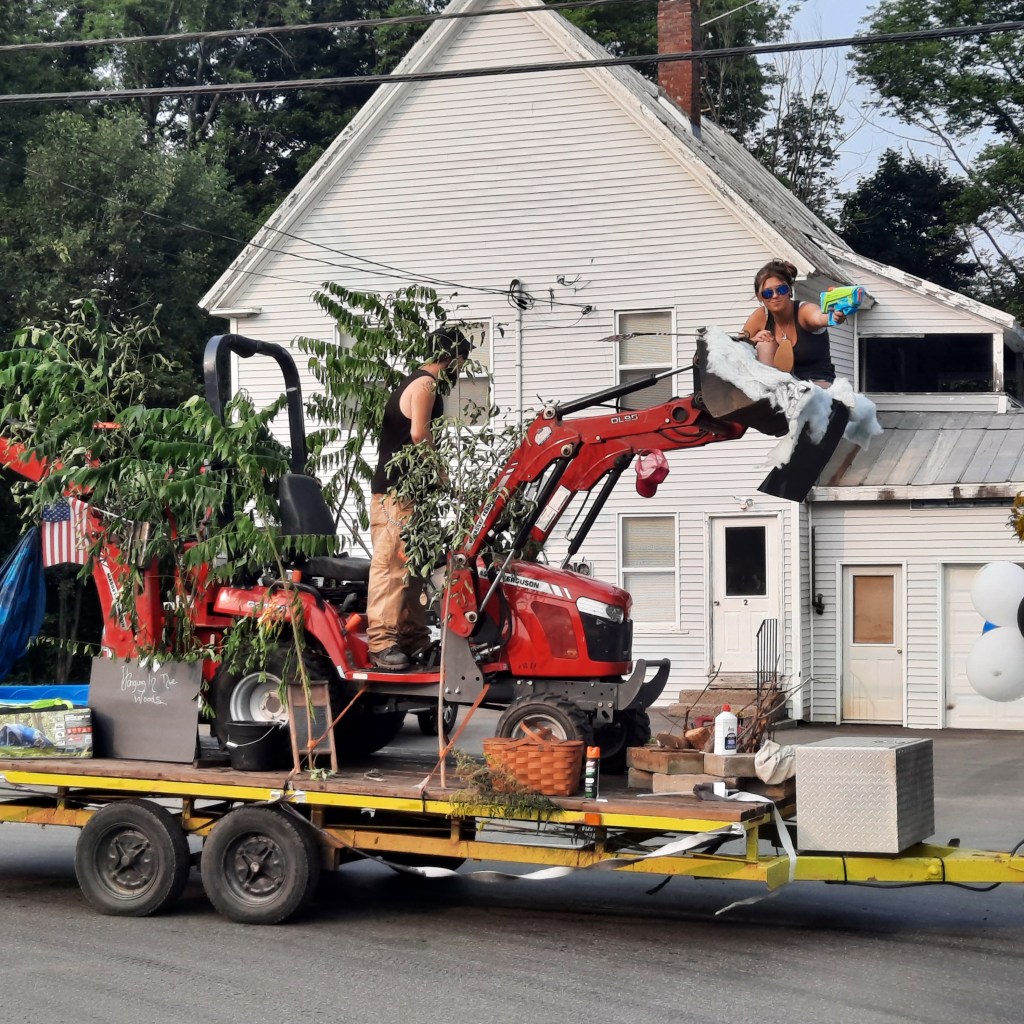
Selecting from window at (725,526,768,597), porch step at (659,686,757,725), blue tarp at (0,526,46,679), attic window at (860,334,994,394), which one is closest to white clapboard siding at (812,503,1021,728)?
window at (725,526,768,597)

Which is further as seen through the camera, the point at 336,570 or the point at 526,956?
the point at 336,570

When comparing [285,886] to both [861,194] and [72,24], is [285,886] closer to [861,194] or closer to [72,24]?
[861,194]

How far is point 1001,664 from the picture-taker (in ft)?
27.0

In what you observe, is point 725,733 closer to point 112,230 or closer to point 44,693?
point 44,693

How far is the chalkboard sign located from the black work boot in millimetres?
1050

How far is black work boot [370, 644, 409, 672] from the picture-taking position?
9.09 metres

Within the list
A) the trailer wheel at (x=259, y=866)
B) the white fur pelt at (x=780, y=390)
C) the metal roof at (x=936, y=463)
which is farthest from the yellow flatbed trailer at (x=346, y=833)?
the metal roof at (x=936, y=463)

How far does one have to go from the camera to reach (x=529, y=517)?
353 inches

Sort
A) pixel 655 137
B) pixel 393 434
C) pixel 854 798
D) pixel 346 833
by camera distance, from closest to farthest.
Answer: pixel 854 798 < pixel 346 833 < pixel 393 434 < pixel 655 137

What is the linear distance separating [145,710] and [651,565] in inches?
521

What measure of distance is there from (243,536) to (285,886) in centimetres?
198

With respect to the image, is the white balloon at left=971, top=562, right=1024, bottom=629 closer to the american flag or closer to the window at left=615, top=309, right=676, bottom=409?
the american flag

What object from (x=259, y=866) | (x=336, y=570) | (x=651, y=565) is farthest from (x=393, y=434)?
(x=651, y=565)

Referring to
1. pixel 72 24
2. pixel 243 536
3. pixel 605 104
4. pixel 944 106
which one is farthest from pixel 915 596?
pixel 72 24
